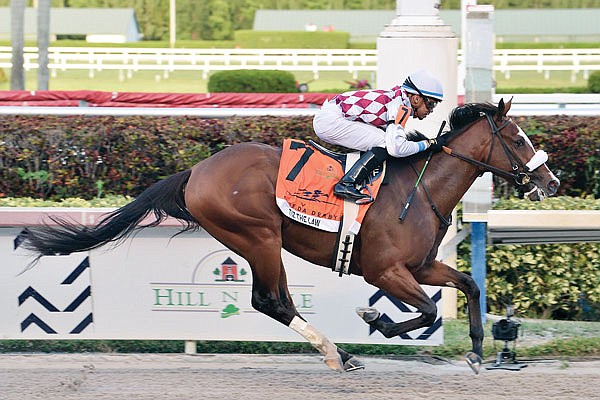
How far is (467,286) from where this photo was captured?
5621mm

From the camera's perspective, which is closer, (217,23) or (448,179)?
(448,179)

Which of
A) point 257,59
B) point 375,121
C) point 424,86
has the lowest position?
point 375,121

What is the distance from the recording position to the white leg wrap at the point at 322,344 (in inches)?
220

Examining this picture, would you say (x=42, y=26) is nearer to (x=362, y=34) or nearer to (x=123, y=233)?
(x=123, y=233)

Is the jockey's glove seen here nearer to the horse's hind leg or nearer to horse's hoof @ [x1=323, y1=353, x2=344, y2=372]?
the horse's hind leg

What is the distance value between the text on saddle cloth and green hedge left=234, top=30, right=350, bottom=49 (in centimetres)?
3261

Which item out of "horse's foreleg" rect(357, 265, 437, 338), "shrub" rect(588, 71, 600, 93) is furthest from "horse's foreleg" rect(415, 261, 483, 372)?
"shrub" rect(588, 71, 600, 93)

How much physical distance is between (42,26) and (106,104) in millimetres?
6390

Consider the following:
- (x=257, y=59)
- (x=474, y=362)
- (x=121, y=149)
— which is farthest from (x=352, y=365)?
(x=257, y=59)

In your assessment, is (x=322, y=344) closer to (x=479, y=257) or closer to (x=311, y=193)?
(x=311, y=193)

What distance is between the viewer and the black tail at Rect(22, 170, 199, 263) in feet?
18.8

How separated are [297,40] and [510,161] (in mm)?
33690

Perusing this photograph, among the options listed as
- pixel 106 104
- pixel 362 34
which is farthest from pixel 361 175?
pixel 362 34

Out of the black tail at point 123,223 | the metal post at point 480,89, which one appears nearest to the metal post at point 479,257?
the metal post at point 480,89
